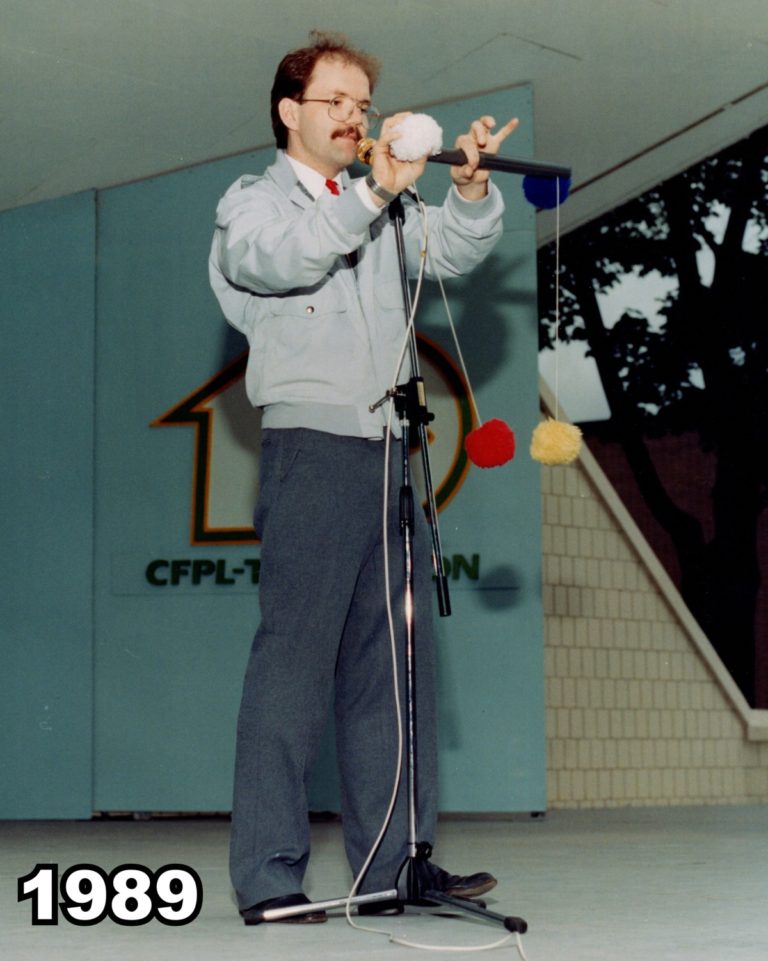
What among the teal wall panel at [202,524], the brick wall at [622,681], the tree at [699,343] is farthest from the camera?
the tree at [699,343]

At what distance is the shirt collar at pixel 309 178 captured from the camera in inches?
110

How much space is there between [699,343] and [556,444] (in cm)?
1133

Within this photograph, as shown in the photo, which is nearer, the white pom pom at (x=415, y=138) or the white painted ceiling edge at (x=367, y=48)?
the white pom pom at (x=415, y=138)

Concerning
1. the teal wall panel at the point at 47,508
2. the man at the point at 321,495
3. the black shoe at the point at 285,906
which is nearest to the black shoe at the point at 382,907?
the man at the point at 321,495

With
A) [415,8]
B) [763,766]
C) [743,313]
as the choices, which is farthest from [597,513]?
[743,313]

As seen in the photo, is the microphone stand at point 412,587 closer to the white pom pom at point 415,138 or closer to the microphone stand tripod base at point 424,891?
the microphone stand tripod base at point 424,891

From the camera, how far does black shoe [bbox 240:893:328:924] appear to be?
252 cm

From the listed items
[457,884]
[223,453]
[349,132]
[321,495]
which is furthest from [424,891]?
[223,453]

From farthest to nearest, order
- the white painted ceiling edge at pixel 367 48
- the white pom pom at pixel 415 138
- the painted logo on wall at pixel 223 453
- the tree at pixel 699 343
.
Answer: the tree at pixel 699 343, the painted logo on wall at pixel 223 453, the white painted ceiling edge at pixel 367 48, the white pom pom at pixel 415 138

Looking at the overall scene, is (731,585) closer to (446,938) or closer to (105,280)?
(105,280)

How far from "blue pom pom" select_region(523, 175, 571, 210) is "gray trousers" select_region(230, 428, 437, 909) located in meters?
0.53

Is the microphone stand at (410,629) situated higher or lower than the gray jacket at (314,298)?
lower

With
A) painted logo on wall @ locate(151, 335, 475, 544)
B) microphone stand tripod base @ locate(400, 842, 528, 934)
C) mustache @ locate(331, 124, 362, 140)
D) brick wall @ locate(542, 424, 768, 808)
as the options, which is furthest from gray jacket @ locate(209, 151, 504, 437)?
brick wall @ locate(542, 424, 768, 808)

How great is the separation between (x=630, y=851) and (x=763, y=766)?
5065 mm
